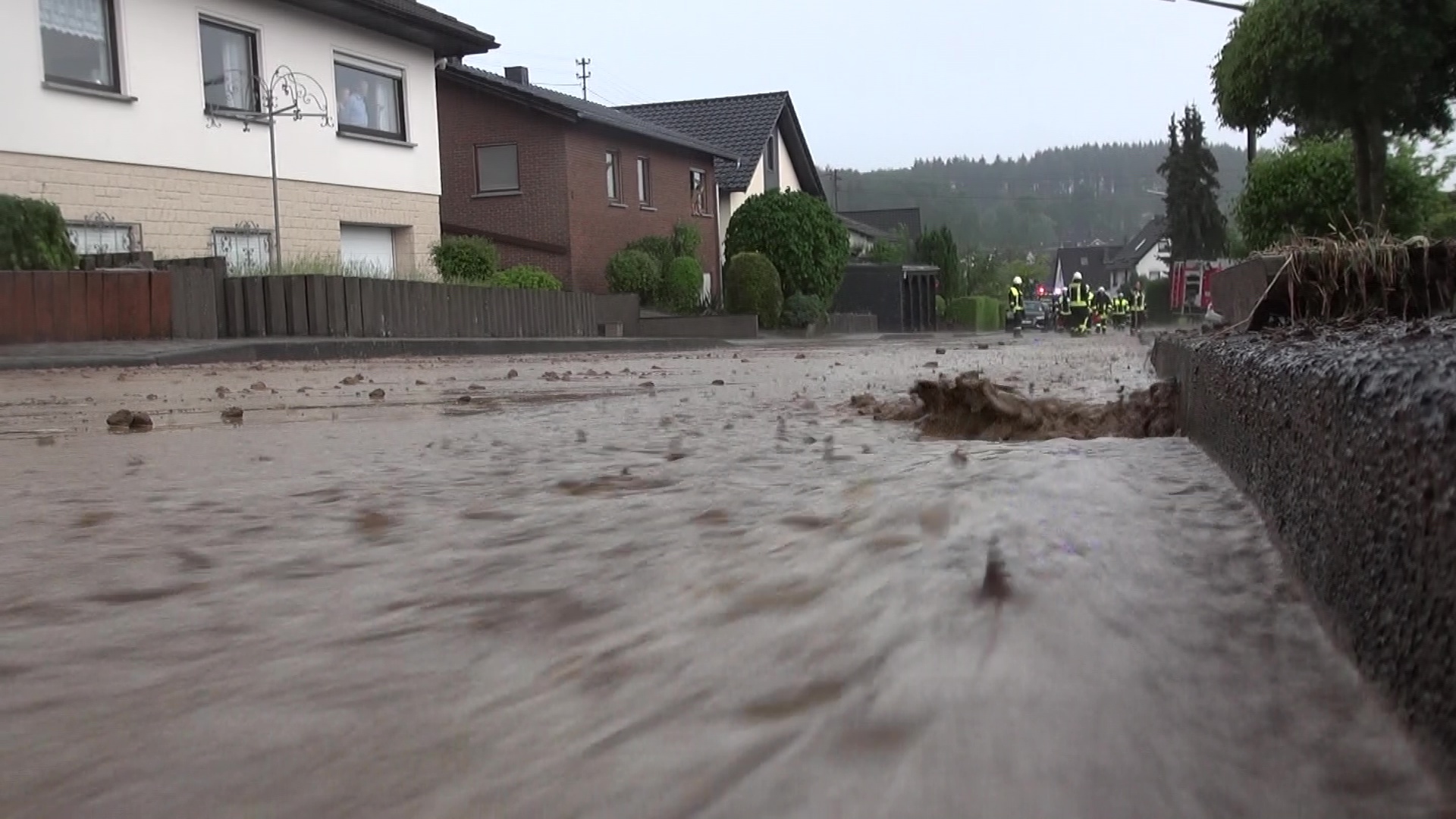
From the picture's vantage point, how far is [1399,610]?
92 cm

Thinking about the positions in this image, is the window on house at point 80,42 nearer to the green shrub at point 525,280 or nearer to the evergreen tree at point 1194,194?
the green shrub at point 525,280

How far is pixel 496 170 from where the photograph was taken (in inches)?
980

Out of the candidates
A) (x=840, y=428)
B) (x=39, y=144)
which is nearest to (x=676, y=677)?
(x=840, y=428)

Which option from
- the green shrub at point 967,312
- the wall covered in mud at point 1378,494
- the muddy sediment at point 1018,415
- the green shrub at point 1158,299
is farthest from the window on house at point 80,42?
the green shrub at point 1158,299

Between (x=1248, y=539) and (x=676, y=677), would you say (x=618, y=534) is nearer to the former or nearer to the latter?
(x=676, y=677)

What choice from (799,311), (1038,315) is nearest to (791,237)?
(799,311)

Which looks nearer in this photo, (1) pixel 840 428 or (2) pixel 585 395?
(1) pixel 840 428

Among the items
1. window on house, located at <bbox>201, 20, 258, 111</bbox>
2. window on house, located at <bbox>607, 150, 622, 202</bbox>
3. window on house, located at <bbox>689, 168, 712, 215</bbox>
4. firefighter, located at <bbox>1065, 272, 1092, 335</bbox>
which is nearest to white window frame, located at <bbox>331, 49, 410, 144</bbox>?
window on house, located at <bbox>201, 20, 258, 111</bbox>

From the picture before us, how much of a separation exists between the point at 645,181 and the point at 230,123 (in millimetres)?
12642

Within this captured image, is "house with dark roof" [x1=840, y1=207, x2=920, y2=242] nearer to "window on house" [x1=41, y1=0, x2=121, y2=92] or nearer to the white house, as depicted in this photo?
the white house

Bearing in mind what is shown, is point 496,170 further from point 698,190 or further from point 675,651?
point 675,651

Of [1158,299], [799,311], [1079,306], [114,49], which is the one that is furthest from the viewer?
[1158,299]

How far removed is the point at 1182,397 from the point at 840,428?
38.1 inches

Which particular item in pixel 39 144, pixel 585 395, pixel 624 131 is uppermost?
pixel 624 131
